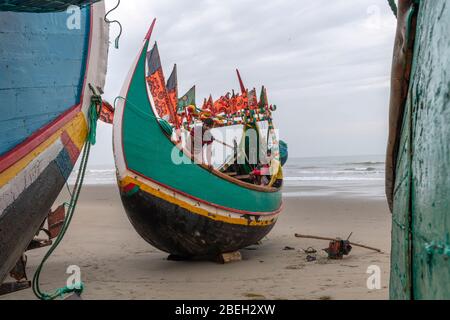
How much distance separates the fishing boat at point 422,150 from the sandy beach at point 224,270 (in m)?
3.39

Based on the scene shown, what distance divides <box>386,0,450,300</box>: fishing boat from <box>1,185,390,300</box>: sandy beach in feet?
11.1

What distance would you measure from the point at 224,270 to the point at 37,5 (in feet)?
15.3

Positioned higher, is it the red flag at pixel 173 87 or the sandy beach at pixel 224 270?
the red flag at pixel 173 87

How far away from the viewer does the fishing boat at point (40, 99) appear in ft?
9.64

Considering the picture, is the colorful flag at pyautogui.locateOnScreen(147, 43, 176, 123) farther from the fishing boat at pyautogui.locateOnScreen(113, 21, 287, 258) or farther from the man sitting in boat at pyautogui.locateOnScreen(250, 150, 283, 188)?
the man sitting in boat at pyautogui.locateOnScreen(250, 150, 283, 188)

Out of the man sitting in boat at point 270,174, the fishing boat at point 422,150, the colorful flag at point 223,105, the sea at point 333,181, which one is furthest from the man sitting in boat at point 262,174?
the sea at point 333,181

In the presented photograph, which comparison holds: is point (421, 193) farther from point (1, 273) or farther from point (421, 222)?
point (1, 273)

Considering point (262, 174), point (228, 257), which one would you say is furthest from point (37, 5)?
point (262, 174)

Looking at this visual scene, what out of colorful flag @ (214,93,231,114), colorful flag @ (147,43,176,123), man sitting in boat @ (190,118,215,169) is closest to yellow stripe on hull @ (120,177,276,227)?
man sitting in boat @ (190,118,215,169)

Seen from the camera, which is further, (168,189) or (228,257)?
(228,257)

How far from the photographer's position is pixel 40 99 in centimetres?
325

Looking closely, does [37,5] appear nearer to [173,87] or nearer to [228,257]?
[228,257]

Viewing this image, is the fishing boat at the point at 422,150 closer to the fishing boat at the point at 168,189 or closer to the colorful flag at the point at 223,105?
the fishing boat at the point at 168,189

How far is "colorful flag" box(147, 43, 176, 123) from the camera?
27.0 ft
